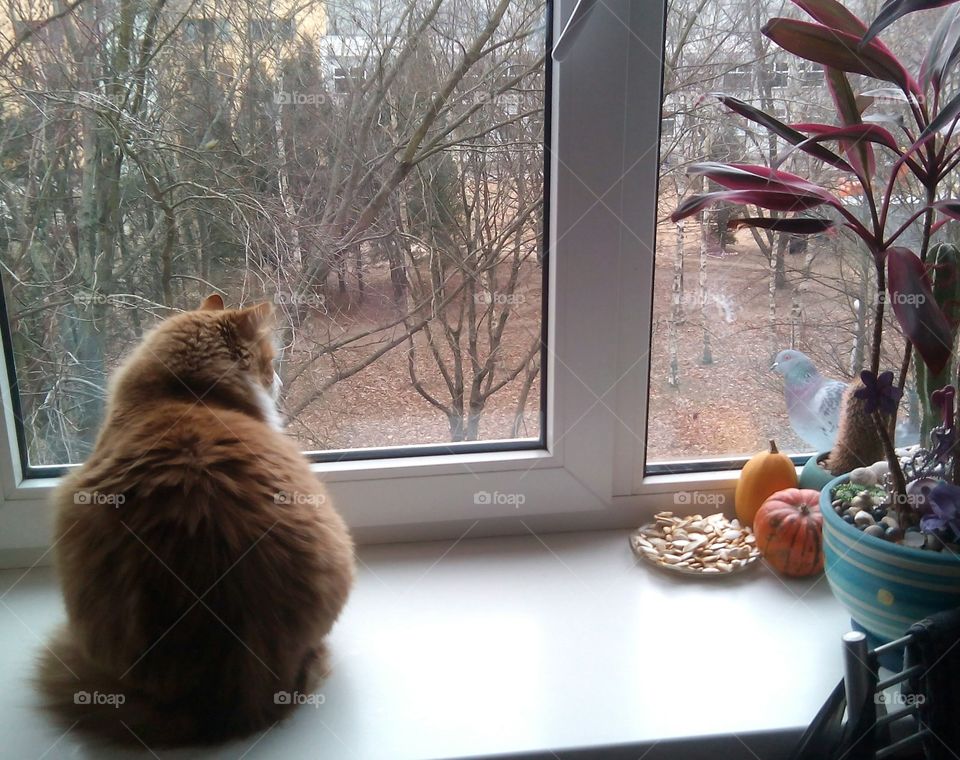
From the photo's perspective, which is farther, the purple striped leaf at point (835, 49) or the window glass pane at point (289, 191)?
the window glass pane at point (289, 191)

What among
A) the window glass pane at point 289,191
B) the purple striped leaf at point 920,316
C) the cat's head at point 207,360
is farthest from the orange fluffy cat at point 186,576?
the purple striped leaf at point 920,316

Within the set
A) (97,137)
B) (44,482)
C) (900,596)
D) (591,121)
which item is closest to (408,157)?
(591,121)

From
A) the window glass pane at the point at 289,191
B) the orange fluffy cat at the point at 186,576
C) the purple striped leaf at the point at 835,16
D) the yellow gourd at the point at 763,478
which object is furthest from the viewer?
the yellow gourd at the point at 763,478

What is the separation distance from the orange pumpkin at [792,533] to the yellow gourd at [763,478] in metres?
0.04

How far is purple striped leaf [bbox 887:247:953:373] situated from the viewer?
74 centimetres

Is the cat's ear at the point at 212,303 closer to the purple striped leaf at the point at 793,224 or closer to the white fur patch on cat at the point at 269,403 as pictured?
the white fur patch on cat at the point at 269,403

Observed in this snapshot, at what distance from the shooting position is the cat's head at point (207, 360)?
820 millimetres

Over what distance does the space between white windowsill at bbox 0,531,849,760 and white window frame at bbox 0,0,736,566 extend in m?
0.05

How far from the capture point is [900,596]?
30.0 inches

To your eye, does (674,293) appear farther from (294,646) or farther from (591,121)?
(294,646)

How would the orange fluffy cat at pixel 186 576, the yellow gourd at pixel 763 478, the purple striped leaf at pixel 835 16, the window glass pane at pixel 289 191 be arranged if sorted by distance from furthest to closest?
the yellow gourd at pixel 763 478, the window glass pane at pixel 289 191, the purple striped leaf at pixel 835 16, the orange fluffy cat at pixel 186 576

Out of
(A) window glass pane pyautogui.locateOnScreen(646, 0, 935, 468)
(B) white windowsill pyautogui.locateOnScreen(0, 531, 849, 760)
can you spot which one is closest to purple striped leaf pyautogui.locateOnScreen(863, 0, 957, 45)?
(A) window glass pane pyautogui.locateOnScreen(646, 0, 935, 468)

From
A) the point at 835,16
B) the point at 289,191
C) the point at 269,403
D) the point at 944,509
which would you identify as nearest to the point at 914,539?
the point at 944,509

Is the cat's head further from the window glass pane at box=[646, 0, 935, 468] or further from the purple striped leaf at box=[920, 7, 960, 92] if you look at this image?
the purple striped leaf at box=[920, 7, 960, 92]
